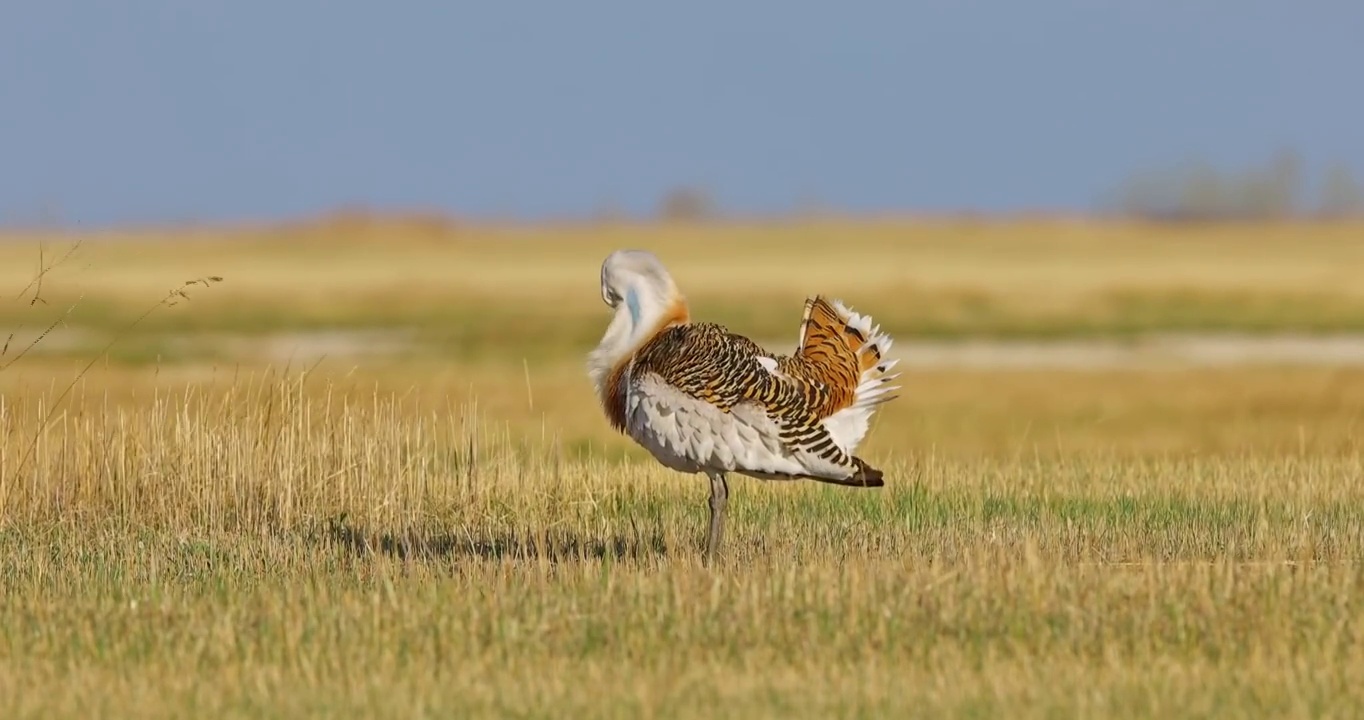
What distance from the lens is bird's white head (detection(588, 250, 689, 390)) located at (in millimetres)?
7445

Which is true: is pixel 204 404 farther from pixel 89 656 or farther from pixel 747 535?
pixel 89 656

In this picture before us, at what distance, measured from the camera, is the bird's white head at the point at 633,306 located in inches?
293

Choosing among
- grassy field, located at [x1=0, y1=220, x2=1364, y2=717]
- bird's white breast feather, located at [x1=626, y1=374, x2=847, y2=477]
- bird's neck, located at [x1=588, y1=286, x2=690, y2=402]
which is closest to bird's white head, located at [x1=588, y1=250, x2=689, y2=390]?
bird's neck, located at [x1=588, y1=286, x2=690, y2=402]

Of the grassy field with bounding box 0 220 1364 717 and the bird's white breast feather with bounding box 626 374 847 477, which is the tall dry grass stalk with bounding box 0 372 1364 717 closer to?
the grassy field with bounding box 0 220 1364 717

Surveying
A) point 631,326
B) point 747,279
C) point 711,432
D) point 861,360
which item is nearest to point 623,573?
point 711,432

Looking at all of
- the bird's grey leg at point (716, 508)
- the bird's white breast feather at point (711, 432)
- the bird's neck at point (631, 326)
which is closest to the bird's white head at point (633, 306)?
the bird's neck at point (631, 326)

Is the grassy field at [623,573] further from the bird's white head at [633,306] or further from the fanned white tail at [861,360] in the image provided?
the bird's white head at [633,306]

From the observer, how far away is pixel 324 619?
6535mm

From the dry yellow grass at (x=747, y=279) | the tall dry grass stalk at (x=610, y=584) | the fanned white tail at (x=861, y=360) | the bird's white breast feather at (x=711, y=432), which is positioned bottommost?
the tall dry grass stalk at (x=610, y=584)

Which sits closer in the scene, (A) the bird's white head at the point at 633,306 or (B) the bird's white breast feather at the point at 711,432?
(B) the bird's white breast feather at the point at 711,432

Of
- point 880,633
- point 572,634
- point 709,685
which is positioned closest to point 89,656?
point 572,634

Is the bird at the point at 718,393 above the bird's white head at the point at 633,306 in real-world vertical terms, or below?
below

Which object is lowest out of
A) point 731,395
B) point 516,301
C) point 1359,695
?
point 1359,695

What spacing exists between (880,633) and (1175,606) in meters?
0.96
